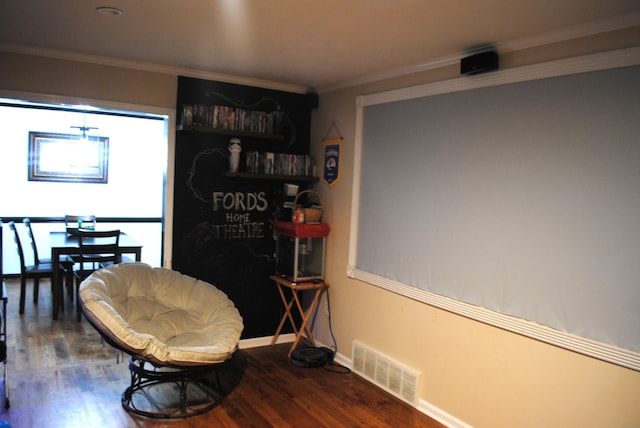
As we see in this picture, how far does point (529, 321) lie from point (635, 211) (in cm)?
82

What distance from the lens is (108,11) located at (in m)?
2.71

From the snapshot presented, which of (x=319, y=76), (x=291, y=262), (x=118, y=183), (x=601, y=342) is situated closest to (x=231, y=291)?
(x=291, y=262)

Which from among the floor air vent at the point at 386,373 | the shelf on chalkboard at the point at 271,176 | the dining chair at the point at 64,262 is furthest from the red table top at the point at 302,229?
the dining chair at the point at 64,262

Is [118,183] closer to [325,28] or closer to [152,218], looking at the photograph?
[152,218]

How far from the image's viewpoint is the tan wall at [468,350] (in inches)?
99.0

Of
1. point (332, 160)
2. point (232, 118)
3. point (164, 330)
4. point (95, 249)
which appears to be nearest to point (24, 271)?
point (95, 249)

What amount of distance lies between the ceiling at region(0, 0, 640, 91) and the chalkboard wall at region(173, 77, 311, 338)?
56cm

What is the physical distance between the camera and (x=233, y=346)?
3.33 meters

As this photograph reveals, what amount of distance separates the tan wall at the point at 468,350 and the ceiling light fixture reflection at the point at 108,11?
6.51 ft

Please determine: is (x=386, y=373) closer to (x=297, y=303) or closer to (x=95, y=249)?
(x=297, y=303)

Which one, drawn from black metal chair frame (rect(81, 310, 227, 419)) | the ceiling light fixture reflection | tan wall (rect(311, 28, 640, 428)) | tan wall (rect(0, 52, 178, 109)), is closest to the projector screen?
tan wall (rect(311, 28, 640, 428))

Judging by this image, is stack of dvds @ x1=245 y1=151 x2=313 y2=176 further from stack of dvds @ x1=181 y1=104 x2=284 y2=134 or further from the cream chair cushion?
the cream chair cushion

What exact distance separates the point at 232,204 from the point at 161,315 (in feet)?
3.89

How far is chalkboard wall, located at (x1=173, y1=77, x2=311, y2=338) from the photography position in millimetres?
4254
